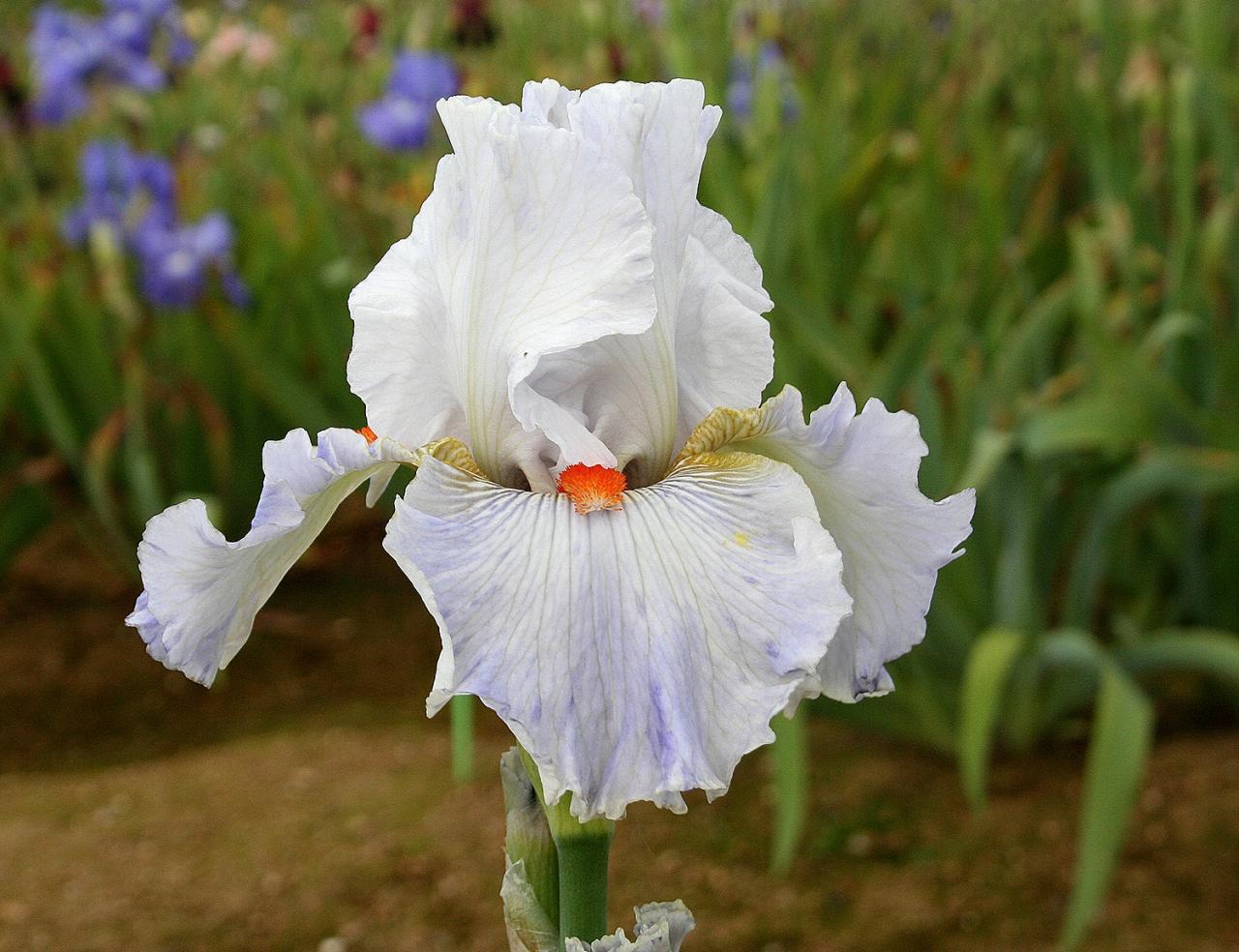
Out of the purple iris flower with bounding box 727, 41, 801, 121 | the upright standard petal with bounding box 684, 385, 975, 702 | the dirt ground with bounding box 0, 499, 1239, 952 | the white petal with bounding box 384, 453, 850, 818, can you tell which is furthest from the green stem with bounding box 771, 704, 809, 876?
the purple iris flower with bounding box 727, 41, 801, 121

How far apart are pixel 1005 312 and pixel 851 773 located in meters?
0.87

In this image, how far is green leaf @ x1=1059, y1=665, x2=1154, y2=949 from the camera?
5.47ft

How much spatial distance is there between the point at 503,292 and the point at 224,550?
7.8 inches

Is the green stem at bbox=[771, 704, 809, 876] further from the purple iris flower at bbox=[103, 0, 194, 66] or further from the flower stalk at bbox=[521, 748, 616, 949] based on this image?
the purple iris flower at bbox=[103, 0, 194, 66]

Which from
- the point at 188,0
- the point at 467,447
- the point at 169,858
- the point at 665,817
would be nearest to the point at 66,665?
the point at 169,858

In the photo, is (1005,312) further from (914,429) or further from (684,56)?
(914,429)

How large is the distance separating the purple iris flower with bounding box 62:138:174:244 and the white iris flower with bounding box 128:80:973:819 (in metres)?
2.55

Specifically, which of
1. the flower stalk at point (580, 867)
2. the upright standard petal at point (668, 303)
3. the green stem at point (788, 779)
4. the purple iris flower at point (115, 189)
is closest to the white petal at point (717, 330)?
the upright standard petal at point (668, 303)

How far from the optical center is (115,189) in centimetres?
310

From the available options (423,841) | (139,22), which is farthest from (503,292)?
(139,22)

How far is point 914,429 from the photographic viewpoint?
70 cm

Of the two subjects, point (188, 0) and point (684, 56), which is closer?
point (684, 56)

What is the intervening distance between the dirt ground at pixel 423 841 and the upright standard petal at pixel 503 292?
119 centimetres

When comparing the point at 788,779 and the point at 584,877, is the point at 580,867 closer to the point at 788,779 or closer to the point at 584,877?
the point at 584,877
